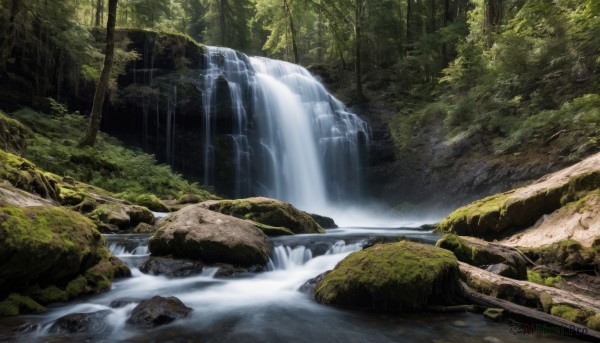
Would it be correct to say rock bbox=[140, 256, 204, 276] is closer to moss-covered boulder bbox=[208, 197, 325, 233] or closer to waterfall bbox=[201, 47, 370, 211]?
moss-covered boulder bbox=[208, 197, 325, 233]

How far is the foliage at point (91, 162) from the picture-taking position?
1286cm

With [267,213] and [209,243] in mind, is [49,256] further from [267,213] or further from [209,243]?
[267,213]

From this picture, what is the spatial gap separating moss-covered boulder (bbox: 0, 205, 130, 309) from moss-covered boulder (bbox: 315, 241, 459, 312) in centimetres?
344

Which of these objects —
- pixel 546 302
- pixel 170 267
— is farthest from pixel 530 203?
pixel 170 267

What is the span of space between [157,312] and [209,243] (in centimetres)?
254

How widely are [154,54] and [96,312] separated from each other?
59.7 ft

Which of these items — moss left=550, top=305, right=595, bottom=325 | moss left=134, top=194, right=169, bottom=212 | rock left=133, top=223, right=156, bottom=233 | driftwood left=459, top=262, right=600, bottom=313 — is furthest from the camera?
moss left=134, top=194, right=169, bottom=212

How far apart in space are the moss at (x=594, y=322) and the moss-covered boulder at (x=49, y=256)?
6.29 metres

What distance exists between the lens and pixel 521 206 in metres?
8.45

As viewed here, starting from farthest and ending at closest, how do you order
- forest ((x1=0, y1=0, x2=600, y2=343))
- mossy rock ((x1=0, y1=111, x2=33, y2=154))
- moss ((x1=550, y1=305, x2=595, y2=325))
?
mossy rock ((x1=0, y1=111, x2=33, y2=154)) → forest ((x1=0, y1=0, x2=600, y2=343)) → moss ((x1=550, y1=305, x2=595, y2=325))

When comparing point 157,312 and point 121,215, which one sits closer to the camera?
point 157,312

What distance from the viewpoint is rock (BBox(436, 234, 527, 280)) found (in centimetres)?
608

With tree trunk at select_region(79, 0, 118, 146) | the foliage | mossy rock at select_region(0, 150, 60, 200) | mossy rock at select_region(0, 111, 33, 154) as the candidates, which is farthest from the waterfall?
mossy rock at select_region(0, 150, 60, 200)

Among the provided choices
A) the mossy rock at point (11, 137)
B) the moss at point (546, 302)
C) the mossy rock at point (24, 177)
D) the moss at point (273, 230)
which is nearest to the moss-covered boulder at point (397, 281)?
the moss at point (546, 302)
